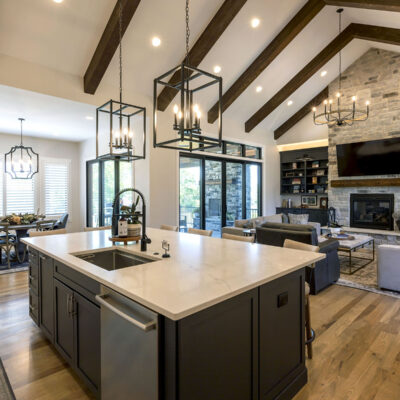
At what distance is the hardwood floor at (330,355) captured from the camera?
2.08m

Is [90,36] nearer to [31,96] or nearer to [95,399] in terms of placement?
[31,96]

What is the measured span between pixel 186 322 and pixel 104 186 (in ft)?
22.9

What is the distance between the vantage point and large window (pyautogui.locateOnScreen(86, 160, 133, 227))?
681 cm

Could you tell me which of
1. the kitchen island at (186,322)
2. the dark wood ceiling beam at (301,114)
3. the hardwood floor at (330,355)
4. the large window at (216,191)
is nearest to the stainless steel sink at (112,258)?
the kitchen island at (186,322)

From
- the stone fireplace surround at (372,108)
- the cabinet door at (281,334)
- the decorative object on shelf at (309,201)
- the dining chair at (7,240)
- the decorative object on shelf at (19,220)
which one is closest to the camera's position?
the cabinet door at (281,334)

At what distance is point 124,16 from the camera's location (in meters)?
3.97

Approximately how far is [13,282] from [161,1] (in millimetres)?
4956

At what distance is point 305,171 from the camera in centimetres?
920

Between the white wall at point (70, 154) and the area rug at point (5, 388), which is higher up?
the white wall at point (70, 154)

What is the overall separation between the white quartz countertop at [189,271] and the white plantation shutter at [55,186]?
6.11 metres

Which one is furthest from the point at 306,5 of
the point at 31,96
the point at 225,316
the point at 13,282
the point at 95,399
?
the point at 13,282

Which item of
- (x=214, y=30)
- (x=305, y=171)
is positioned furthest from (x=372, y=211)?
(x=214, y=30)

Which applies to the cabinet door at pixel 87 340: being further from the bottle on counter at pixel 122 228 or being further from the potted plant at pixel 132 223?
the potted plant at pixel 132 223

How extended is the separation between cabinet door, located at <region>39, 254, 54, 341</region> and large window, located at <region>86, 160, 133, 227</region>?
12.9ft
